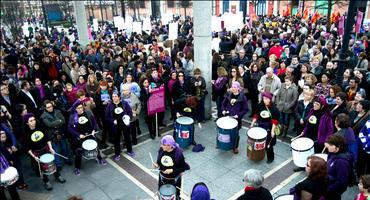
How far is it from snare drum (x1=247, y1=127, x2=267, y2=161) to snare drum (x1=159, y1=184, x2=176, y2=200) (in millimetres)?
2679

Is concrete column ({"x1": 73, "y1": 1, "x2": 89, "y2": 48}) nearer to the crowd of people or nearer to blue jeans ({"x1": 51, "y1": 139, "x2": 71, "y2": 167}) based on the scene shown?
the crowd of people

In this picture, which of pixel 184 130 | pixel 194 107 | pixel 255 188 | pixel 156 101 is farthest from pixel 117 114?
pixel 255 188

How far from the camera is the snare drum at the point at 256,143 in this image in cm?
730

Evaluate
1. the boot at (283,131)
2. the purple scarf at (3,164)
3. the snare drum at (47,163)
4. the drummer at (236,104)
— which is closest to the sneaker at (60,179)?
the snare drum at (47,163)

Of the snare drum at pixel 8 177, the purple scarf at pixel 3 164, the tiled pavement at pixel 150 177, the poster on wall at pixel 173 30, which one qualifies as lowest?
the tiled pavement at pixel 150 177

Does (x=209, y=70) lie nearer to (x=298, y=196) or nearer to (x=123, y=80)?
(x=123, y=80)

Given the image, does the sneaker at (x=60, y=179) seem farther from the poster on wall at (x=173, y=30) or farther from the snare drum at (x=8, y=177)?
the poster on wall at (x=173, y=30)

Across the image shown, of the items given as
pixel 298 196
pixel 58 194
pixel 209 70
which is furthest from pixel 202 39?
pixel 298 196

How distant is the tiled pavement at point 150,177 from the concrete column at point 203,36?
8.42 ft

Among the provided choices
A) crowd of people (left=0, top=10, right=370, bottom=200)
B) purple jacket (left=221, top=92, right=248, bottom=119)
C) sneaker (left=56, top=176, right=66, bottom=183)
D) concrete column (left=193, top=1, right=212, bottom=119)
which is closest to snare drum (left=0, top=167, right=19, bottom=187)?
crowd of people (left=0, top=10, right=370, bottom=200)

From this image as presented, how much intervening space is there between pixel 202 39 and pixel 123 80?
2788 millimetres

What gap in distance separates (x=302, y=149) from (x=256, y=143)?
108 cm

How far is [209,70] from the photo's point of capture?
33.1ft

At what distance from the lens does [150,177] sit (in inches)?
293
